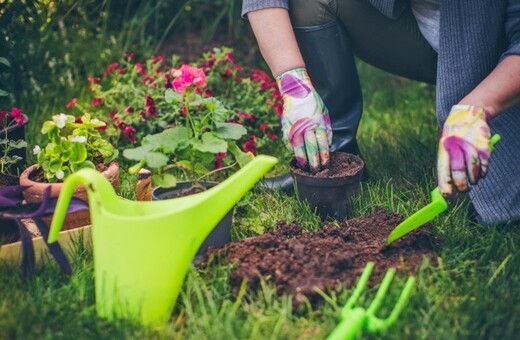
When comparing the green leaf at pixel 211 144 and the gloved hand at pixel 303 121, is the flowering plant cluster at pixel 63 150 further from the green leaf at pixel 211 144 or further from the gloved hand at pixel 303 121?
the gloved hand at pixel 303 121

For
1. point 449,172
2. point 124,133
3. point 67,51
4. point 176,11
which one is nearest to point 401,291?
point 449,172

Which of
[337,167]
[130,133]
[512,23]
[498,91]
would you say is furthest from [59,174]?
[512,23]

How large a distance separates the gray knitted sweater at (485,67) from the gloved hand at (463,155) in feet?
0.96

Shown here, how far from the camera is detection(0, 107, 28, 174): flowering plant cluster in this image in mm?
1909

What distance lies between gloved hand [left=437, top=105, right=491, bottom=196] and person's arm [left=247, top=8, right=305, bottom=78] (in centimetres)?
53

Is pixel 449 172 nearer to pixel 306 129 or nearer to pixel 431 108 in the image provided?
pixel 306 129

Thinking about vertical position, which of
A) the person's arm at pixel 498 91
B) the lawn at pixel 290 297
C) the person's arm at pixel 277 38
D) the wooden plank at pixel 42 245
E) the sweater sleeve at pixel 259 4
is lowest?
the lawn at pixel 290 297

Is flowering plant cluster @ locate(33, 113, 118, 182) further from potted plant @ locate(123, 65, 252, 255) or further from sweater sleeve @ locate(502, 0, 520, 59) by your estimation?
sweater sleeve @ locate(502, 0, 520, 59)

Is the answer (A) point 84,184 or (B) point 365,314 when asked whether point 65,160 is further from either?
(B) point 365,314

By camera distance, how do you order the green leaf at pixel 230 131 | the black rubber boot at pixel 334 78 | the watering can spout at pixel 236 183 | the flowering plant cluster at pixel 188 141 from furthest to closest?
the black rubber boot at pixel 334 78
the green leaf at pixel 230 131
the flowering plant cluster at pixel 188 141
the watering can spout at pixel 236 183

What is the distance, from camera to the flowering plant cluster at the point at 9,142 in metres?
1.91

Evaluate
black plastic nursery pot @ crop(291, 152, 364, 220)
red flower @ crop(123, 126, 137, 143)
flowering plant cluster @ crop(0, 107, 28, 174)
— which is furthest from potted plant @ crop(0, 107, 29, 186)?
black plastic nursery pot @ crop(291, 152, 364, 220)

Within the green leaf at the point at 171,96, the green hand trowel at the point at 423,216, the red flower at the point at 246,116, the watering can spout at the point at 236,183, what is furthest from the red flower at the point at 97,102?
the green hand trowel at the point at 423,216

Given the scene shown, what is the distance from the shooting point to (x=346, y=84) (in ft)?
7.14
